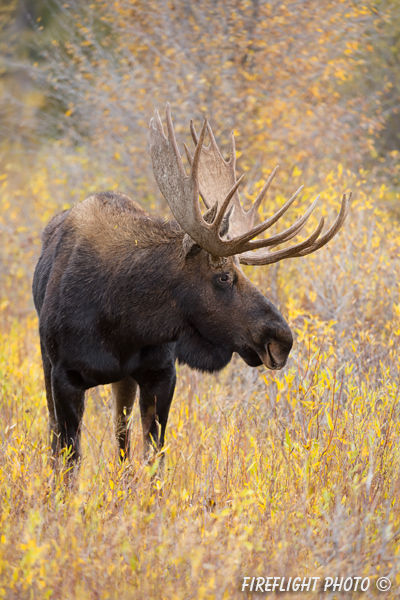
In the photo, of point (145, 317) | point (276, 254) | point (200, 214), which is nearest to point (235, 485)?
point (145, 317)

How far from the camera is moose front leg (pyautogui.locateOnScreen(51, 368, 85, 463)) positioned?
12.8ft

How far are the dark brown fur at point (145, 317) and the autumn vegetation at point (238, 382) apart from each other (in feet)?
0.84

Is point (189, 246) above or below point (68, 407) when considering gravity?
above

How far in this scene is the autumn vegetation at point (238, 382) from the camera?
8.95 feet

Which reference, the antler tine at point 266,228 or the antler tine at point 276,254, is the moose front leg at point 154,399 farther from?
the antler tine at point 266,228

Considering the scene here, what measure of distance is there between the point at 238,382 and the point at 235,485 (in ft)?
6.73

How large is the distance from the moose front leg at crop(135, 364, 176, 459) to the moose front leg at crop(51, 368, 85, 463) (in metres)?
0.36

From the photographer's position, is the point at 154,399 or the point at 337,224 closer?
the point at 337,224

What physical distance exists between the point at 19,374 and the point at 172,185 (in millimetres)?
2526

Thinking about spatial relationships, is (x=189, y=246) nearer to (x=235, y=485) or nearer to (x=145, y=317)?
(x=145, y=317)

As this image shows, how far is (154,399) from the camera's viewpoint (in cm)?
407

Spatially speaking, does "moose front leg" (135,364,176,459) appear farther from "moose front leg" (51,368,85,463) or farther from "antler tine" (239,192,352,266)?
"antler tine" (239,192,352,266)

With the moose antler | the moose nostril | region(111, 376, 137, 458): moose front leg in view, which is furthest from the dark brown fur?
region(111, 376, 137, 458): moose front leg

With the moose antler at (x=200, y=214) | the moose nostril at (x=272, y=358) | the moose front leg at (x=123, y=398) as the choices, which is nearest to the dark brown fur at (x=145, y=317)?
the moose nostril at (x=272, y=358)
